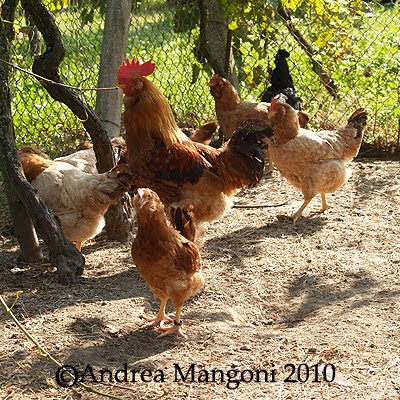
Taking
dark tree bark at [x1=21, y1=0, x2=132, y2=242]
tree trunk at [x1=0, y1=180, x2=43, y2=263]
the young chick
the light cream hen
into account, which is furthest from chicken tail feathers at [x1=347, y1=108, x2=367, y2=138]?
tree trunk at [x1=0, y1=180, x2=43, y2=263]

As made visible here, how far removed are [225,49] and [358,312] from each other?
14.6ft

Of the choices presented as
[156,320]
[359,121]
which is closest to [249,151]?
[359,121]

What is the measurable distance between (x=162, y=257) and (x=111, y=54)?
279cm

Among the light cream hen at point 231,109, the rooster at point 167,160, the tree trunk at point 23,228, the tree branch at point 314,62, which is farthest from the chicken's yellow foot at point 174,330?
the tree branch at point 314,62

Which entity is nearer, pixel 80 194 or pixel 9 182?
pixel 9 182

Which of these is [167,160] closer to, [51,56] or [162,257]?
[51,56]

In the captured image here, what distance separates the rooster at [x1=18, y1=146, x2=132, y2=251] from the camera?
5.36m

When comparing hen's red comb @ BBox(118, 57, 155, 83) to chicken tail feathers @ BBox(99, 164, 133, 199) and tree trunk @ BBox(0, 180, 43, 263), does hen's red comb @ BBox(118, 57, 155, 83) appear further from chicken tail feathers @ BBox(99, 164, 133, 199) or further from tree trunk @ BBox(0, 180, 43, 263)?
tree trunk @ BBox(0, 180, 43, 263)

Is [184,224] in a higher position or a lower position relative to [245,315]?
higher

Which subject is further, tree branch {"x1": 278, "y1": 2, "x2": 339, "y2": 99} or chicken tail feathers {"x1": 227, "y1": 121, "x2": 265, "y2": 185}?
tree branch {"x1": 278, "y1": 2, "x2": 339, "y2": 99}

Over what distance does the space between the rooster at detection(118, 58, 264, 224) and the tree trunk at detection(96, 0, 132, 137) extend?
2.26 ft

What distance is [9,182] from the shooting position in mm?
5012

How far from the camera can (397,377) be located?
11.8 ft

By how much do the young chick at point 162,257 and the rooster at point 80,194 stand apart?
44.6 inches
